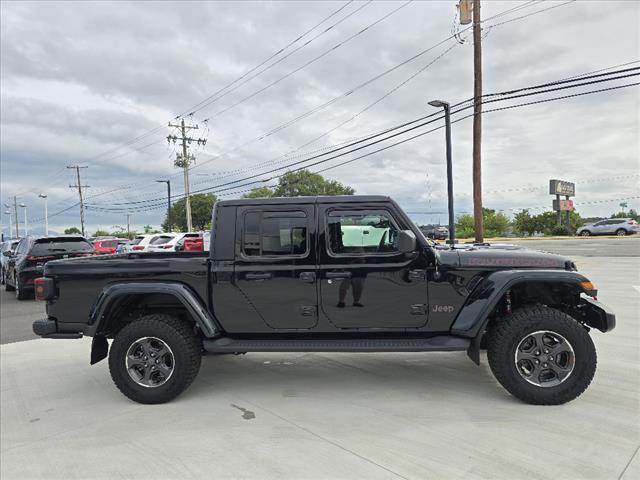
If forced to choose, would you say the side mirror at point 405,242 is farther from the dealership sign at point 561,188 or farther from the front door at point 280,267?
the dealership sign at point 561,188

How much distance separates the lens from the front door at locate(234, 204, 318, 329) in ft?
12.5

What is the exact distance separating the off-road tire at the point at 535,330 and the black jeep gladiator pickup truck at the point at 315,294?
3 cm

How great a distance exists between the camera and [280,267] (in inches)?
151

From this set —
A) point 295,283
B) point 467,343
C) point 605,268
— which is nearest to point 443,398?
point 467,343

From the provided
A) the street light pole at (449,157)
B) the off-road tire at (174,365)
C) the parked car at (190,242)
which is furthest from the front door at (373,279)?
the parked car at (190,242)

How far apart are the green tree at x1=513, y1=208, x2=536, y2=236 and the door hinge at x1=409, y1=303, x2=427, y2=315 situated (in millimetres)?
46726

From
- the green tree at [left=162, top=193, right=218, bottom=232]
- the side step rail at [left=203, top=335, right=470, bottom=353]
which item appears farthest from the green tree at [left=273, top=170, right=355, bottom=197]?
the side step rail at [left=203, top=335, right=470, bottom=353]

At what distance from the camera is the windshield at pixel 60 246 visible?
10.8m

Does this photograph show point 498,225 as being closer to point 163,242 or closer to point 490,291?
point 163,242

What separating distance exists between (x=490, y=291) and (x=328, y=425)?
172 cm

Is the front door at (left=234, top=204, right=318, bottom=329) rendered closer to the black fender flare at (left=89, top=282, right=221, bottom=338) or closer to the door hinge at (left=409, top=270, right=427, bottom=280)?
the black fender flare at (left=89, top=282, right=221, bottom=338)

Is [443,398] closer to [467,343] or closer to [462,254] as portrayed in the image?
[467,343]

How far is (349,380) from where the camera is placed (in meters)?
4.25

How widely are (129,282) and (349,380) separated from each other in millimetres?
2317
